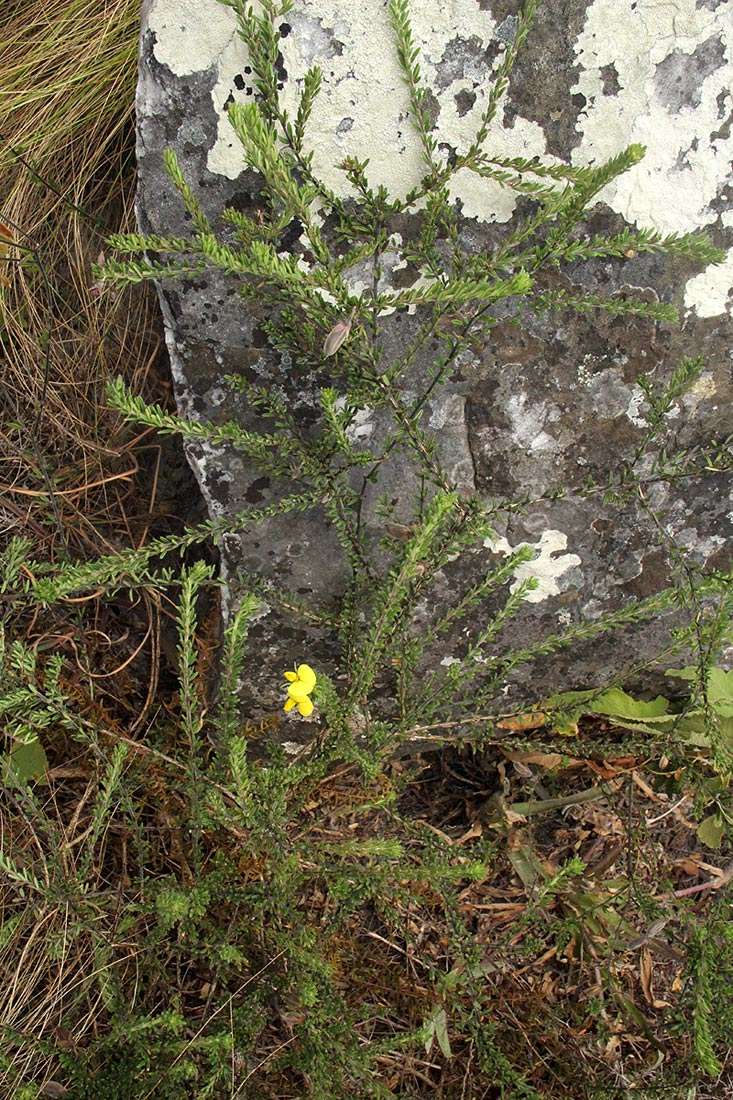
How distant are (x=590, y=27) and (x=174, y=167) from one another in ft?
3.17

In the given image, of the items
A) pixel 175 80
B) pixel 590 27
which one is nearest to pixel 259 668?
pixel 175 80

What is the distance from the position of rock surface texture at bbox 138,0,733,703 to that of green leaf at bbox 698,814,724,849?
0.78m

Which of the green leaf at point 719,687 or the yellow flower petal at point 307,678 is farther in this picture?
the green leaf at point 719,687

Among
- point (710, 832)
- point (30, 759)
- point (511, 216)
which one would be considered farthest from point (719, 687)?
point (30, 759)

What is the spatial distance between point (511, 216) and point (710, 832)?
170 cm

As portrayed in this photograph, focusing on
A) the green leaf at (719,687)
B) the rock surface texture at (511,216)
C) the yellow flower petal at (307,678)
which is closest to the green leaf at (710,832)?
the green leaf at (719,687)

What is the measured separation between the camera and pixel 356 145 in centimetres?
202

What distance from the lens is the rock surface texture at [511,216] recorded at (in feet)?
6.51

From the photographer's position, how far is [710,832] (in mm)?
2570

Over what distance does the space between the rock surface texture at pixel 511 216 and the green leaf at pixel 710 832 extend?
2.57ft

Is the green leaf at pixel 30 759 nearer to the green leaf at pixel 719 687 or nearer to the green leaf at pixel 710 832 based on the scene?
the green leaf at pixel 719 687

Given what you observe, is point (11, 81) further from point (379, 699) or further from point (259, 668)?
point (379, 699)

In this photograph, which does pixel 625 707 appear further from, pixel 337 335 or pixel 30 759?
pixel 30 759

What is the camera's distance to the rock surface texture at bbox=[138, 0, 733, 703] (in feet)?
6.51
